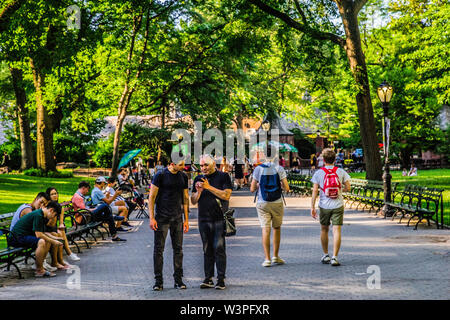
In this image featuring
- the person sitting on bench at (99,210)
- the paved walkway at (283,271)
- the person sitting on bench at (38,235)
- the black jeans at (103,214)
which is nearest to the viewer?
the paved walkway at (283,271)

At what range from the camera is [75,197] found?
1292cm

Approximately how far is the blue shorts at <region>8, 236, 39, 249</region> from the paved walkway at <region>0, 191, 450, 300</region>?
48 cm

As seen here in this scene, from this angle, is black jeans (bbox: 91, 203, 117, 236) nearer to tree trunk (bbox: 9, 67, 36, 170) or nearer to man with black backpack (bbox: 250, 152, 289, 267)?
man with black backpack (bbox: 250, 152, 289, 267)

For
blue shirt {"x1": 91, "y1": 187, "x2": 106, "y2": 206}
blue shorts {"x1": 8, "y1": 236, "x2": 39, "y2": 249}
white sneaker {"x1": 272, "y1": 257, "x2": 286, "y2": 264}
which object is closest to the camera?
blue shorts {"x1": 8, "y1": 236, "x2": 39, "y2": 249}

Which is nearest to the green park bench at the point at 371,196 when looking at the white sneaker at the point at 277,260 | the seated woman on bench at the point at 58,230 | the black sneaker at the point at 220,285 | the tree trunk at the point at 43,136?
the white sneaker at the point at 277,260

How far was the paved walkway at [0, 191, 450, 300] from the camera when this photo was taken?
24.1 ft

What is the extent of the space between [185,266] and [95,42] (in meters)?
20.2

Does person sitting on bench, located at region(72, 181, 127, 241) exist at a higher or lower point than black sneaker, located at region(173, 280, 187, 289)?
higher

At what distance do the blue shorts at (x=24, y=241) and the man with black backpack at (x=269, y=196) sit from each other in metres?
3.64

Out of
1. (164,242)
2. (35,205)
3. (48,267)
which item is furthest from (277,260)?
(35,205)

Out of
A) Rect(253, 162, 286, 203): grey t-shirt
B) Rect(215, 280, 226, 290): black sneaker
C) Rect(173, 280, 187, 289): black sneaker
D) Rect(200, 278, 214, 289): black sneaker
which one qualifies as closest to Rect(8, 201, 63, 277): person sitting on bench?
Rect(173, 280, 187, 289): black sneaker

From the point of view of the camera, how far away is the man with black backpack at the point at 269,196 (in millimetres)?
9359

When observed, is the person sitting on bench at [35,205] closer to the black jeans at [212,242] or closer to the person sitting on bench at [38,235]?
the person sitting on bench at [38,235]

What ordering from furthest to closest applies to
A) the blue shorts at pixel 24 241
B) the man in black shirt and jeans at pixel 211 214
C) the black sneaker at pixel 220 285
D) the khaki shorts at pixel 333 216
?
the khaki shorts at pixel 333 216 < the blue shorts at pixel 24 241 < the man in black shirt and jeans at pixel 211 214 < the black sneaker at pixel 220 285
